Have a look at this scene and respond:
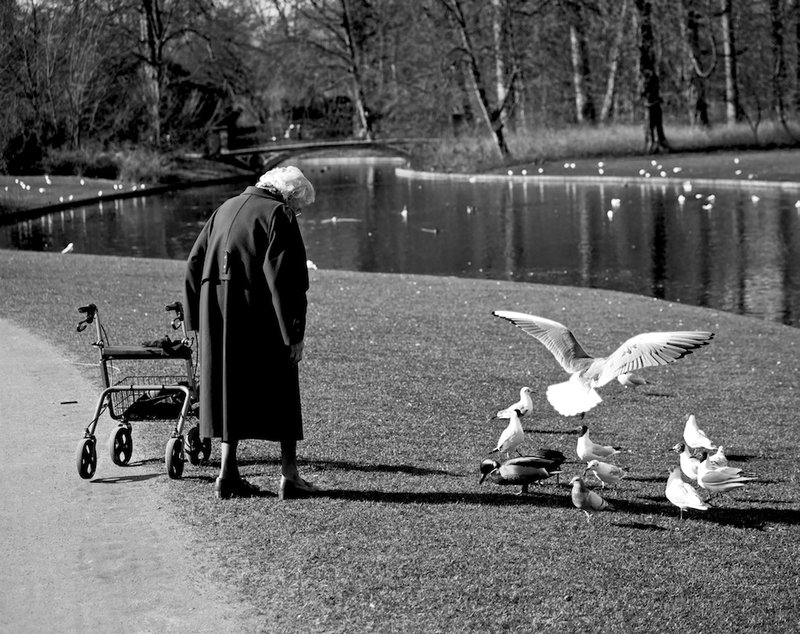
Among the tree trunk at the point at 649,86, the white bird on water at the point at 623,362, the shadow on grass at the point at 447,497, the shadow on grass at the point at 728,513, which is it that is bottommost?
the shadow on grass at the point at 728,513

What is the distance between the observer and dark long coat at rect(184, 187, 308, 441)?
593 centimetres

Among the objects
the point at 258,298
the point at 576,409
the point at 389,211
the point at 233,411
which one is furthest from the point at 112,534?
the point at 389,211

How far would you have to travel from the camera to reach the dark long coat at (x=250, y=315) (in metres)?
5.93

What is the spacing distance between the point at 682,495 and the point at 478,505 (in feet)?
3.69

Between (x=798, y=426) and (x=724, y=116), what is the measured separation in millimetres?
53967

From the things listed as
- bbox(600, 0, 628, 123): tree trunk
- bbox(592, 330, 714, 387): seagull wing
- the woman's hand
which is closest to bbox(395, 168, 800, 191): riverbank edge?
bbox(600, 0, 628, 123): tree trunk

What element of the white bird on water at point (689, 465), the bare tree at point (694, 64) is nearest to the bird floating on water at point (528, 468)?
the white bird on water at point (689, 465)

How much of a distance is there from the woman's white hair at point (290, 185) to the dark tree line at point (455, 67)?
41216 mm

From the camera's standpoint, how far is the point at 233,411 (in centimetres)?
611

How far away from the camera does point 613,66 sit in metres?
53.6

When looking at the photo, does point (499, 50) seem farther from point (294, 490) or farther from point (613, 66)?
point (294, 490)

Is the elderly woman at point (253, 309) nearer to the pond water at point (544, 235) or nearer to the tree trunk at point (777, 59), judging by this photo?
the pond water at point (544, 235)

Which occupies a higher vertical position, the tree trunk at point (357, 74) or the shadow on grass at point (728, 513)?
the tree trunk at point (357, 74)

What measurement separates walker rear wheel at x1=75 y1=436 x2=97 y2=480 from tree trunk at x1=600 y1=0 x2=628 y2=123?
47.6 m
